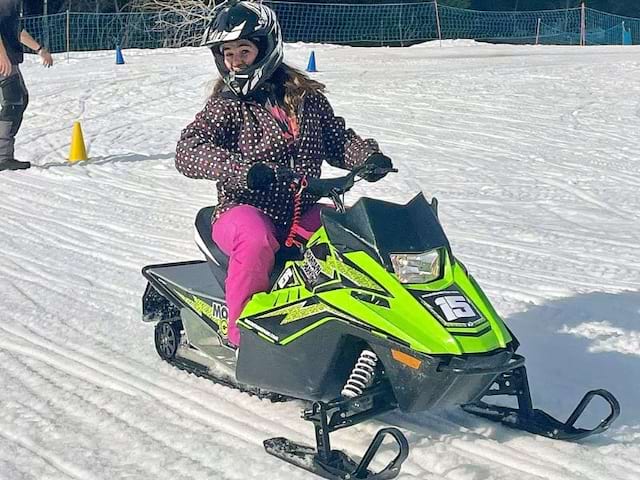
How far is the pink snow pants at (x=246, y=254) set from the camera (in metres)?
3.56

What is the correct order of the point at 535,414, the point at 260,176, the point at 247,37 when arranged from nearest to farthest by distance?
the point at 260,176 → the point at 535,414 → the point at 247,37

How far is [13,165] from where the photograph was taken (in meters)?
9.01

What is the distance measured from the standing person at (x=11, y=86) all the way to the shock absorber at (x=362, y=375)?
21.0 feet

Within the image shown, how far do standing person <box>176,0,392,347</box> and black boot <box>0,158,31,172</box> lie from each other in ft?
18.6

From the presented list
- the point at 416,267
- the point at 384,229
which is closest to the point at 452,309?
the point at 416,267

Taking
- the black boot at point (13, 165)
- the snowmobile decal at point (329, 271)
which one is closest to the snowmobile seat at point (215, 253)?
the snowmobile decal at point (329, 271)

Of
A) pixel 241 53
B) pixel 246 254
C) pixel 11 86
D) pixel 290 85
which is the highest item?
pixel 241 53

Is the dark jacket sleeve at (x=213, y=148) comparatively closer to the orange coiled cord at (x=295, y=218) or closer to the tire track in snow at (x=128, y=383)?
the orange coiled cord at (x=295, y=218)

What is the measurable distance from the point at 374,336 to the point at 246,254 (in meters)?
0.71

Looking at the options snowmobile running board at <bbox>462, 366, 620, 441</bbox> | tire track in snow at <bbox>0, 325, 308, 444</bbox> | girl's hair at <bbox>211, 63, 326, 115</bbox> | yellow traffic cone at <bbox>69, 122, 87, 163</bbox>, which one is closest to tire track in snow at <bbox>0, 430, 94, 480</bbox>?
tire track in snow at <bbox>0, 325, 308, 444</bbox>

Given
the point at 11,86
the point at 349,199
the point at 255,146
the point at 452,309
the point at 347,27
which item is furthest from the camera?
the point at 347,27

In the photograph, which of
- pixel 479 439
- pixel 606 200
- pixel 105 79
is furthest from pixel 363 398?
pixel 105 79

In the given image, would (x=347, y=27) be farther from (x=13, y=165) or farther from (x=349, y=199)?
(x=349, y=199)

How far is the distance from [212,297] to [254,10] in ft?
3.80
